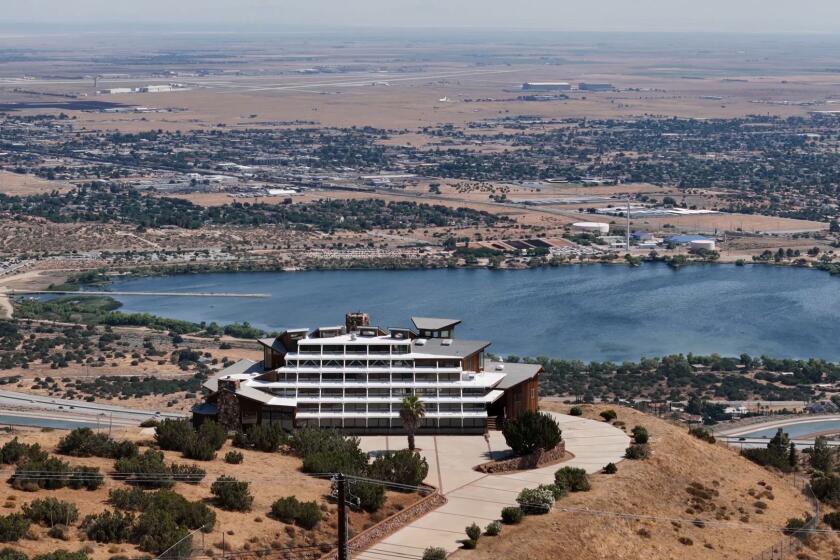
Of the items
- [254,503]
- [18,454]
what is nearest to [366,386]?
[254,503]

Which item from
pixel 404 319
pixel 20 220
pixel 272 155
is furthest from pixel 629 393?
pixel 272 155

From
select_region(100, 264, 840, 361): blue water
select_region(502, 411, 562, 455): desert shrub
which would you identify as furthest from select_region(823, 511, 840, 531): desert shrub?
select_region(100, 264, 840, 361): blue water

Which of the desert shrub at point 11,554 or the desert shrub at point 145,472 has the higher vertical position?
the desert shrub at point 11,554

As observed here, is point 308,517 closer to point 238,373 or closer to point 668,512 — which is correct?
point 668,512

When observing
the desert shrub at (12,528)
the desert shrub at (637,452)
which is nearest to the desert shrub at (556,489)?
the desert shrub at (637,452)

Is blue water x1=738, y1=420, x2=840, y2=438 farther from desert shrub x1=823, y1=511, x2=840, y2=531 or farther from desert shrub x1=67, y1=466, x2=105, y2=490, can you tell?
desert shrub x1=67, y1=466, x2=105, y2=490

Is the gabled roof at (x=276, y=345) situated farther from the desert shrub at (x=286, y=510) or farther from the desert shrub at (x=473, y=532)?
the desert shrub at (x=473, y=532)

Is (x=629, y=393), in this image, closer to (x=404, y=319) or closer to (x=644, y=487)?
(x=404, y=319)
